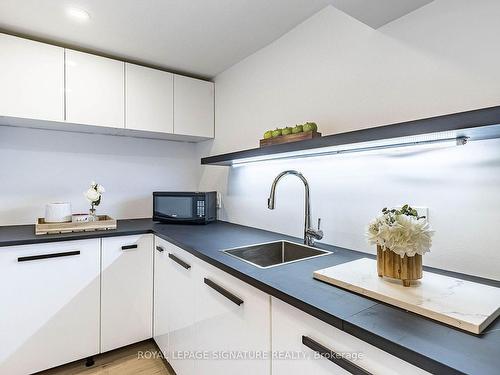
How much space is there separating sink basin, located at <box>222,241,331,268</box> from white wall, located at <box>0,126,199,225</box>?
56.0 inches

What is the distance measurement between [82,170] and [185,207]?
2.91 feet

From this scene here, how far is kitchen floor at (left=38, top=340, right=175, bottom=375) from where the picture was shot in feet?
5.79

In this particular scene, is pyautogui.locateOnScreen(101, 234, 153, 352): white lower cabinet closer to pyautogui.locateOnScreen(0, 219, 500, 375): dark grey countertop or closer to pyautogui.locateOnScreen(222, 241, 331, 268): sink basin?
pyautogui.locateOnScreen(0, 219, 500, 375): dark grey countertop

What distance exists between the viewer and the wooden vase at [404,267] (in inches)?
33.4

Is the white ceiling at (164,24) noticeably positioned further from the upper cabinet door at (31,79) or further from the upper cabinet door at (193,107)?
the upper cabinet door at (193,107)

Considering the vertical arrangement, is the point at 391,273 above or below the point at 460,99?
below

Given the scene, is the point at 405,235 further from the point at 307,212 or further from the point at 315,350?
the point at 307,212

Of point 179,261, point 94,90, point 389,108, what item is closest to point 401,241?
point 389,108

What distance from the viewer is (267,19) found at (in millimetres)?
1645

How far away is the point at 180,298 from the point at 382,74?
60.5 inches

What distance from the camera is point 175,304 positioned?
Result: 1647mm

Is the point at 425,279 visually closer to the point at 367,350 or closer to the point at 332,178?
the point at 367,350

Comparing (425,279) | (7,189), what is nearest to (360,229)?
(425,279)

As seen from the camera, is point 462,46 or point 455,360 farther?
point 462,46
